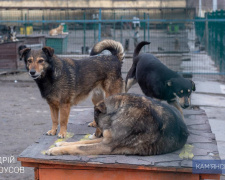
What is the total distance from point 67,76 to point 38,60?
0.49m

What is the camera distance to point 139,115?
420 centimetres

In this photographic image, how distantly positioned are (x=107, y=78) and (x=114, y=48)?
574 millimetres

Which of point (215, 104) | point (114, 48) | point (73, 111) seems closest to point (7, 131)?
point (73, 111)

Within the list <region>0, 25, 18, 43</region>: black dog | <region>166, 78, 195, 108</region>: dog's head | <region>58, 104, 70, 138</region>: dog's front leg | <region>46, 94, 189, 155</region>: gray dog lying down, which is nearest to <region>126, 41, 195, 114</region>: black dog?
<region>166, 78, 195, 108</region>: dog's head

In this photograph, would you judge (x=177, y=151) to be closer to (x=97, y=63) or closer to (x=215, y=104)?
(x=97, y=63)

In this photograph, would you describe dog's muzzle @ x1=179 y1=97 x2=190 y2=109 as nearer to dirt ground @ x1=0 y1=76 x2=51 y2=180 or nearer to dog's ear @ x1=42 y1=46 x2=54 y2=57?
dog's ear @ x1=42 y1=46 x2=54 y2=57

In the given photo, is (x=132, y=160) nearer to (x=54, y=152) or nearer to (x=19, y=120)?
(x=54, y=152)

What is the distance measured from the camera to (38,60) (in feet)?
17.7

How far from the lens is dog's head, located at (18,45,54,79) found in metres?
5.34

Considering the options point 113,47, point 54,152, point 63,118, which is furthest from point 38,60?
point 54,152

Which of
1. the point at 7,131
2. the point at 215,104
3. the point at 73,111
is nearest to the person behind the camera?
the point at 7,131

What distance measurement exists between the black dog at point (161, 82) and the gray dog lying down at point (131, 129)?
→ 6.49ft

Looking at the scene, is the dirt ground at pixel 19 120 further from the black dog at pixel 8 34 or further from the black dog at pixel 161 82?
the black dog at pixel 8 34

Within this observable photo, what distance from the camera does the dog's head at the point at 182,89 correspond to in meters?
6.27
